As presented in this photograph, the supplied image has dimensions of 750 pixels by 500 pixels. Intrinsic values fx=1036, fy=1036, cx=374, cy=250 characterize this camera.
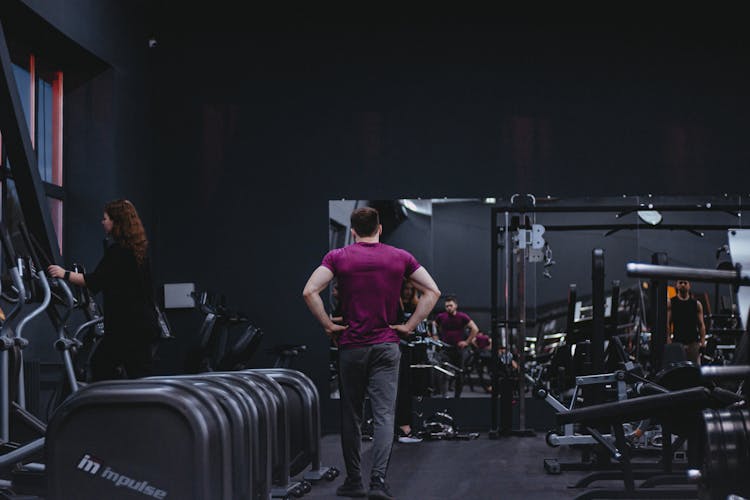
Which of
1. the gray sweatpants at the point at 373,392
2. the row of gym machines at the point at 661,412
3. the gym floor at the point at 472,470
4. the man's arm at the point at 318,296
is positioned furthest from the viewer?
the gym floor at the point at 472,470

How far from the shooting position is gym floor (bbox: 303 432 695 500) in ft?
19.2

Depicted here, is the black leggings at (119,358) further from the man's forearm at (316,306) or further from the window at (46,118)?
the window at (46,118)

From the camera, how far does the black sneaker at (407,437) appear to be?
8.60 m

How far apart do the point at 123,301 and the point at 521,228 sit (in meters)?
4.93

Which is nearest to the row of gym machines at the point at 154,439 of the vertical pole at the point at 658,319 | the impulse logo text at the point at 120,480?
the impulse logo text at the point at 120,480

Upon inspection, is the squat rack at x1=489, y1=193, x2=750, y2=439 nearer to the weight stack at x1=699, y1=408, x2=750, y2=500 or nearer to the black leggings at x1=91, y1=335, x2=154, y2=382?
the black leggings at x1=91, y1=335, x2=154, y2=382

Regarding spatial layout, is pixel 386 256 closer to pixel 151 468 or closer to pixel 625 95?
pixel 151 468

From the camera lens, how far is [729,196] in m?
9.80

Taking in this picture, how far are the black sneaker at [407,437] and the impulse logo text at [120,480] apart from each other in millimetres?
5342

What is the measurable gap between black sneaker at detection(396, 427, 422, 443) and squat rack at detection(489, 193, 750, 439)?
0.69 meters

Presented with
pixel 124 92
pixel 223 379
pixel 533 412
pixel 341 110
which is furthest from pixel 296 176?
pixel 223 379

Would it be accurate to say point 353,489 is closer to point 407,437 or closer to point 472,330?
point 407,437

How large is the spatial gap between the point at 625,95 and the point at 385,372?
5541 mm

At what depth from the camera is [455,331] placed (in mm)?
9617
